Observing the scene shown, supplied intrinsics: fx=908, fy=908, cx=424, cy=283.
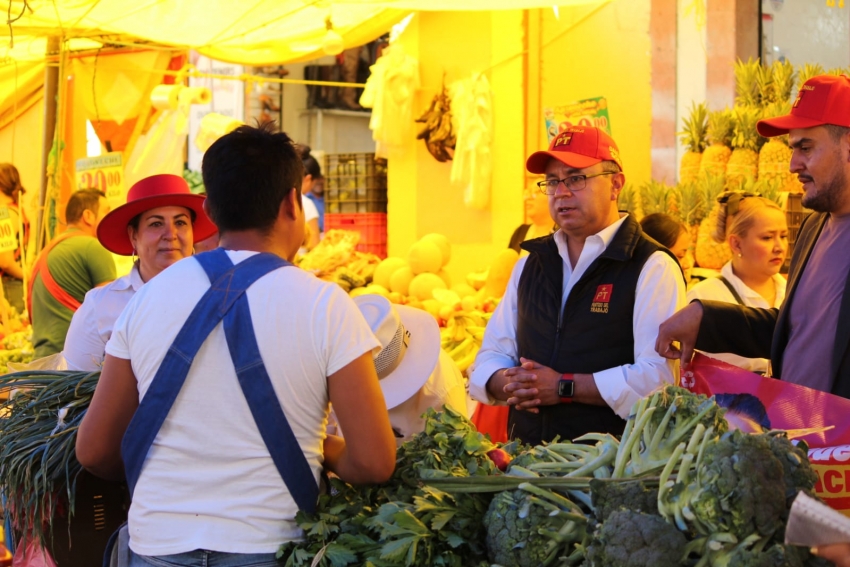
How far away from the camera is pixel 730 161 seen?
5574 mm

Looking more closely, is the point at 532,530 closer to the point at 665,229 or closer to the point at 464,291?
the point at 665,229

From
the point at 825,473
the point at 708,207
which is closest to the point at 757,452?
the point at 825,473

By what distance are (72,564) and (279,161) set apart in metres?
1.43

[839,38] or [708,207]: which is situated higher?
[839,38]

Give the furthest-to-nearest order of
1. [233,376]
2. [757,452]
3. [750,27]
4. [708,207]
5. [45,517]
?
[750,27]
[708,207]
[45,517]
[233,376]
[757,452]

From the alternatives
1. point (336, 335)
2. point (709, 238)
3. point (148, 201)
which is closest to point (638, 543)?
point (336, 335)

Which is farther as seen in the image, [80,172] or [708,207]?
[80,172]

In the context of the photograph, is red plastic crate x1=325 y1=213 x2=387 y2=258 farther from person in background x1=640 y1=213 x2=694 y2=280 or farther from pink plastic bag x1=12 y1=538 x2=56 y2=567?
pink plastic bag x1=12 y1=538 x2=56 y2=567

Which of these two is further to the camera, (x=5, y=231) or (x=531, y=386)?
(x=5, y=231)

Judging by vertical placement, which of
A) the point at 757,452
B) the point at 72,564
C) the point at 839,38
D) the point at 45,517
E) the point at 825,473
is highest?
the point at 839,38

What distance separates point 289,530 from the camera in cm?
208

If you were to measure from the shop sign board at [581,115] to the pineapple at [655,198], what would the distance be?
0.54 metres

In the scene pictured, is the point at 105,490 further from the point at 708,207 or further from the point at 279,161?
the point at 708,207

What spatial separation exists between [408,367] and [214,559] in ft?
3.43
